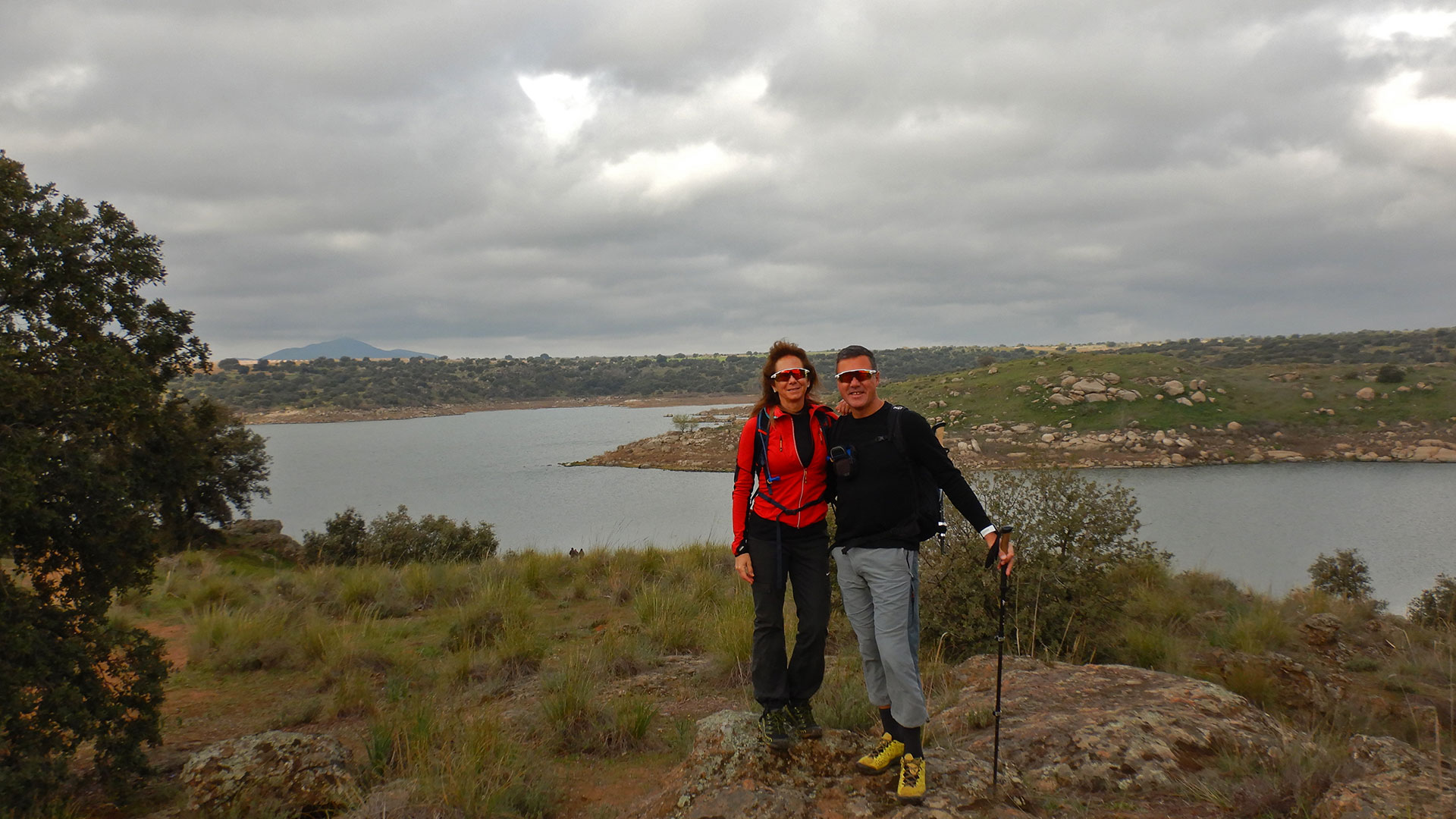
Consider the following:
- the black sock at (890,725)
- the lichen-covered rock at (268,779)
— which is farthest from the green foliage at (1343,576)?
the lichen-covered rock at (268,779)

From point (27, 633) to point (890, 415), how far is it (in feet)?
16.1

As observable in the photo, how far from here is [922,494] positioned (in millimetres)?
3578

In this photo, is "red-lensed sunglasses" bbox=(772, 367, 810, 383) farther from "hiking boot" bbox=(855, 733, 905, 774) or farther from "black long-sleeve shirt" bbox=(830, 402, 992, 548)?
"hiking boot" bbox=(855, 733, 905, 774)

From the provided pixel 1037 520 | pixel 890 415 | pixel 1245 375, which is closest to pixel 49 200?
pixel 890 415

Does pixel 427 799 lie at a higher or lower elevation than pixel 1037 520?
lower

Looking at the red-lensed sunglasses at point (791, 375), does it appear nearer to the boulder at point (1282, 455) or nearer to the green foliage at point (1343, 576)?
the green foliage at point (1343, 576)

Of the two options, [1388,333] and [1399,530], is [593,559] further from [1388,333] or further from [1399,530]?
[1388,333]

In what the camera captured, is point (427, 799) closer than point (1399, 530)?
Yes

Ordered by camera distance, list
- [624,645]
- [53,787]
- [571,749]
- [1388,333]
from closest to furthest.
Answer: [53,787]
[571,749]
[624,645]
[1388,333]

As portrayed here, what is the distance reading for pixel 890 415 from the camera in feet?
11.9

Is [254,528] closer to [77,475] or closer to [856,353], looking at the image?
[77,475]

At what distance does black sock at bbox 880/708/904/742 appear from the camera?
355cm

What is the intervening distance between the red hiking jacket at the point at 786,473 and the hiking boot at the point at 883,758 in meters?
1.14

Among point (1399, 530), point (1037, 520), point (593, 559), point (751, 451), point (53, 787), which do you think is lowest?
point (1399, 530)
